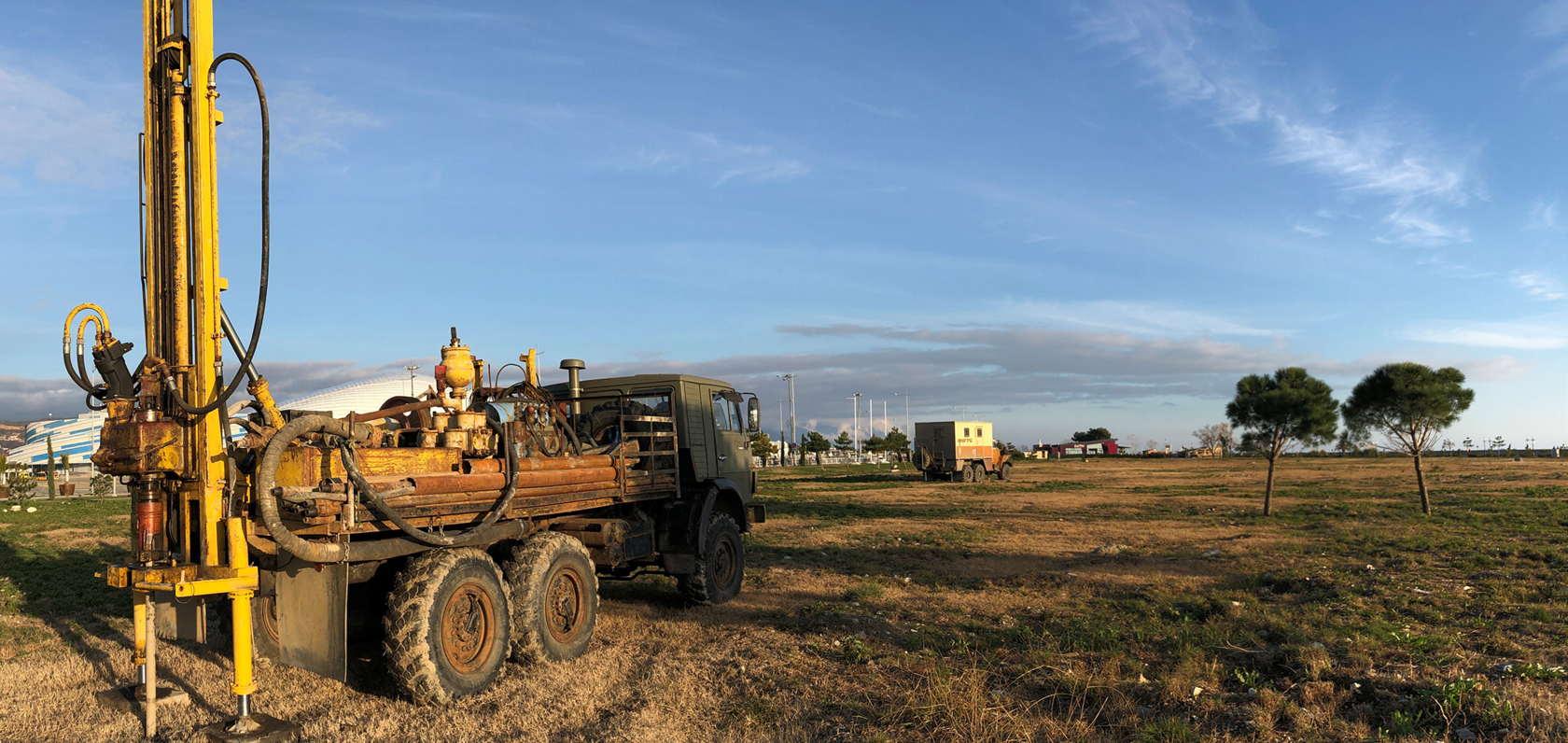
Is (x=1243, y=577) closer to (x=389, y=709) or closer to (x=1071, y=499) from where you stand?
(x=389, y=709)

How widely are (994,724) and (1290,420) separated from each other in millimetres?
20958

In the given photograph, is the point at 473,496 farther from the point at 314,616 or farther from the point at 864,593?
the point at 864,593

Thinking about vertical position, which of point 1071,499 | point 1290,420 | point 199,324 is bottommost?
point 1071,499

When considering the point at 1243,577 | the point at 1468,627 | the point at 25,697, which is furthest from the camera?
the point at 1243,577

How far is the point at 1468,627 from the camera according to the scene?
26.0ft

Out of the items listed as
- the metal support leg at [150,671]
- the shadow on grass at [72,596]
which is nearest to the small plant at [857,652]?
the metal support leg at [150,671]

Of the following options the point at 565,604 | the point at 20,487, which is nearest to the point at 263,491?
the point at 565,604

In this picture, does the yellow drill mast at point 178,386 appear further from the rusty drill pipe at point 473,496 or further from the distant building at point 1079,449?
the distant building at point 1079,449

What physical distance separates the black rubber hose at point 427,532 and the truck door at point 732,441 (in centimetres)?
424

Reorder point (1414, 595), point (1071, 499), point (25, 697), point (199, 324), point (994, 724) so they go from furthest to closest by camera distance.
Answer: point (1071, 499)
point (1414, 595)
point (25, 697)
point (199, 324)
point (994, 724)

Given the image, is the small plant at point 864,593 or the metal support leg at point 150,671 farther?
the small plant at point 864,593

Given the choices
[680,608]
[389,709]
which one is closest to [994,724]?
[389,709]

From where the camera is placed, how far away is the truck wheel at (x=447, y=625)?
5945mm

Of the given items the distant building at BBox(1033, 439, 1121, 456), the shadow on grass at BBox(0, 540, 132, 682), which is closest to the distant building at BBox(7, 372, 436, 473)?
the shadow on grass at BBox(0, 540, 132, 682)
